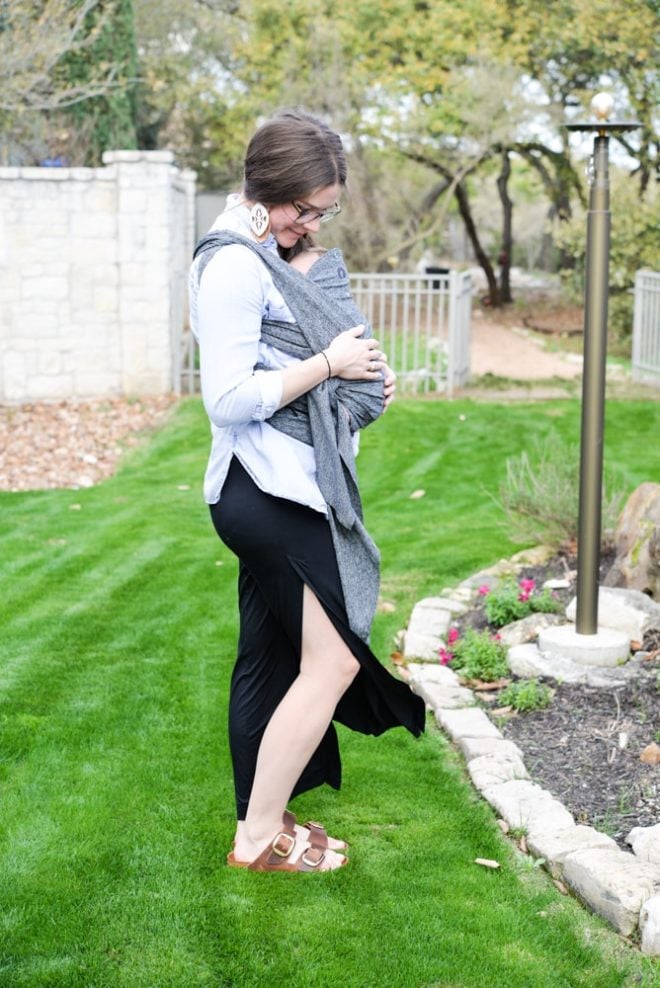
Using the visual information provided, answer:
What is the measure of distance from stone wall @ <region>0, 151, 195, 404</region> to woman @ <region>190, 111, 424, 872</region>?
9.48 metres

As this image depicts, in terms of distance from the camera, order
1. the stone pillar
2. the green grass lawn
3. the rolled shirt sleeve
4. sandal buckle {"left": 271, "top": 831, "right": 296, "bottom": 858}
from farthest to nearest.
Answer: the stone pillar < sandal buckle {"left": 271, "top": 831, "right": 296, "bottom": 858} < the green grass lawn < the rolled shirt sleeve

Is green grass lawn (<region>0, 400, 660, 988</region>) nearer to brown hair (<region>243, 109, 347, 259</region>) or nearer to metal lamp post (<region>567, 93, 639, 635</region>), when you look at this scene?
metal lamp post (<region>567, 93, 639, 635</region>)

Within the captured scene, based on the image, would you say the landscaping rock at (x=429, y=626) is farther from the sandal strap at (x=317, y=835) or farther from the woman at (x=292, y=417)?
the woman at (x=292, y=417)

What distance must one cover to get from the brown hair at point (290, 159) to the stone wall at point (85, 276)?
9.59 m

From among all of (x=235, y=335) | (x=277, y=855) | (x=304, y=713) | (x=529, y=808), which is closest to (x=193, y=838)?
(x=277, y=855)

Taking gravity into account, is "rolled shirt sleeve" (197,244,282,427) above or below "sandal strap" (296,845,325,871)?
above

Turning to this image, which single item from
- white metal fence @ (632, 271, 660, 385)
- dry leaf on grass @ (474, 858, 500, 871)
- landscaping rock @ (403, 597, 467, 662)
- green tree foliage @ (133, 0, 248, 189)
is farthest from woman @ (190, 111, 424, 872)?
green tree foliage @ (133, 0, 248, 189)

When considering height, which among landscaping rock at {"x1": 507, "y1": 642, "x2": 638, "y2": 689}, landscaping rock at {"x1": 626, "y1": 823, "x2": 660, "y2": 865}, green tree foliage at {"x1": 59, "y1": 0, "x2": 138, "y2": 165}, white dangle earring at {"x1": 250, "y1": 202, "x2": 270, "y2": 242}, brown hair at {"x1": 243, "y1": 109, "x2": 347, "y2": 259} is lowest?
landscaping rock at {"x1": 626, "y1": 823, "x2": 660, "y2": 865}

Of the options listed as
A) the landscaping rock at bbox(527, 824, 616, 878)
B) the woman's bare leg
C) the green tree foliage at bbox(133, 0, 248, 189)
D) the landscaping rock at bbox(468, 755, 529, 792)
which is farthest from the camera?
the green tree foliage at bbox(133, 0, 248, 189)

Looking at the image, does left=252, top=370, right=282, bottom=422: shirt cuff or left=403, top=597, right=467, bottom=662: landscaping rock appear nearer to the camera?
left=252, top=370, right=282, bottom=422: shirt cuff

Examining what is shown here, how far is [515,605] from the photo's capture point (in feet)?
17.7

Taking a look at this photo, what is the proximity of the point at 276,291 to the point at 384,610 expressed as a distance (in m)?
3.20

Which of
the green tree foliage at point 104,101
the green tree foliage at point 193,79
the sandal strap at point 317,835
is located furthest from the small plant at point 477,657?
the green tree foliage at point 193,79

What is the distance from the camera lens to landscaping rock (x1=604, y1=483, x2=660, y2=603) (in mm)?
5434
